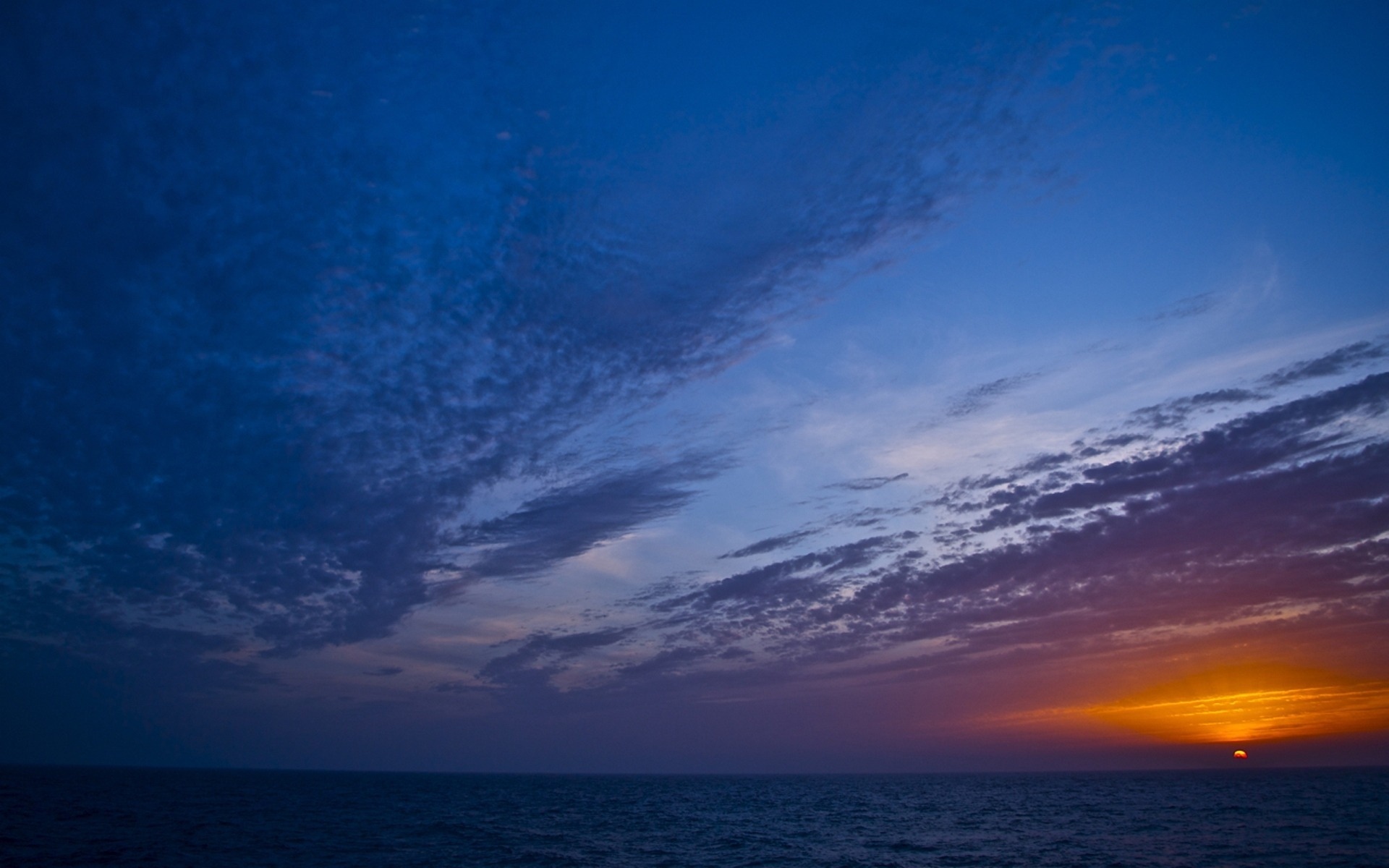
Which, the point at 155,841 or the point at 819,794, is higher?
the point at 155,841

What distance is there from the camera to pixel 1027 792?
104 m

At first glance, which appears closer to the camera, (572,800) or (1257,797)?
(1257,797)

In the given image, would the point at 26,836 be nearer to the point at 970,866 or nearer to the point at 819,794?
the point at 970,866

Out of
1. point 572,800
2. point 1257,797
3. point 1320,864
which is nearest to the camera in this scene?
point 1320,864

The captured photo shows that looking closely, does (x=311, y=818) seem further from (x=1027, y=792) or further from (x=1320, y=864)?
(x=1027, y=792)

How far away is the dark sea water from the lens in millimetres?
37500

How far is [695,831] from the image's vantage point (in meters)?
53.2

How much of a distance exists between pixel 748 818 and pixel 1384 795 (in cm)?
8254

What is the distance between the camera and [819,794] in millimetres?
109625

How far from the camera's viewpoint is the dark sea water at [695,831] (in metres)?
37.5

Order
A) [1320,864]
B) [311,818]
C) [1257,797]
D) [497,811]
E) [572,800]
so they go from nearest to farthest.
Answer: [1320,864]
[311,818]
[497,811]
[1257,797]
[572,800]

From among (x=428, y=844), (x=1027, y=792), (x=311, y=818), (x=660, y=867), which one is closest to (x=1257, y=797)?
(x=1027, y=792)

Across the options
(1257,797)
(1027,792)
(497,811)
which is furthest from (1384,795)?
(497,811)

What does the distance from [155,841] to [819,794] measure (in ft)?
308
